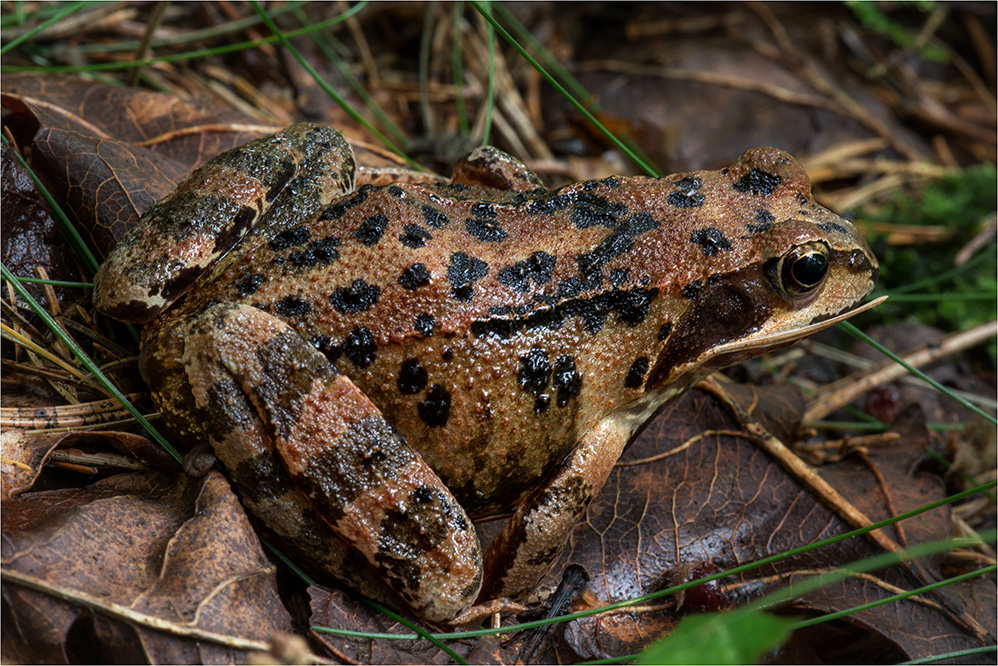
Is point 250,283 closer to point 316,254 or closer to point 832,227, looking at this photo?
point 316,254

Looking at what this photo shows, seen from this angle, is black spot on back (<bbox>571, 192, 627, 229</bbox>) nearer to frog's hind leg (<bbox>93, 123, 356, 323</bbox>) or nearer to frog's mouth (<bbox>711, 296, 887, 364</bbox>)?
frog's mouth (<bbox>711, 296, 887, 364</bbox>)

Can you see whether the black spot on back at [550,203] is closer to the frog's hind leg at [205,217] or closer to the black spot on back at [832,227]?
the frog's hind leg at [205,217]

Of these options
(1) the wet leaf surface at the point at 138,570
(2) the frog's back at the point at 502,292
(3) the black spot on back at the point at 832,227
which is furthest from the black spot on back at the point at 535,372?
(3) the black spot on back at the point at 832,227

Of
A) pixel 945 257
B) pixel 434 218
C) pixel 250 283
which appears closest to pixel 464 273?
pixel 434 218

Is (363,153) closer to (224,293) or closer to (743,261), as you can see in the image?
(224,293)

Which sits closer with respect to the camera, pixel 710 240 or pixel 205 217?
pixel 205 217
